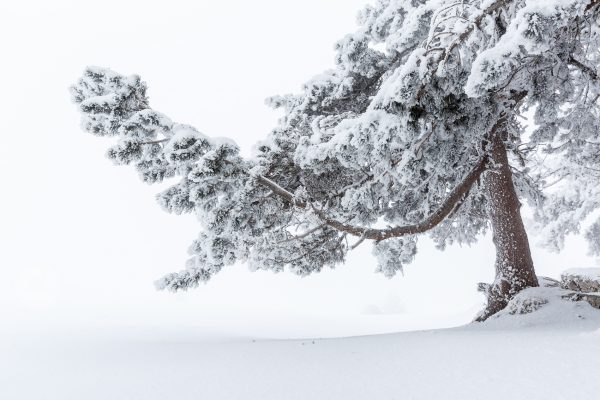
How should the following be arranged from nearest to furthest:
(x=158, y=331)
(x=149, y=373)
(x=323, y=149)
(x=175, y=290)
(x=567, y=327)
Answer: (x=149, y=373)
(x=567, y=327)
(x=323, y=149)
(x=175, y=290)
(x=158, y=331)

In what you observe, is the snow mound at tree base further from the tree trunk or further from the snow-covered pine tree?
the snow-covered pine tree

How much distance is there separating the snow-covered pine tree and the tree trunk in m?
0.03

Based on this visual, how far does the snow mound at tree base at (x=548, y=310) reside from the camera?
19.1 ft

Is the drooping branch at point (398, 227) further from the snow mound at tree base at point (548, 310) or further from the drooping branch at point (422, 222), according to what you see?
the snow mound at tree base at point (548, 310)

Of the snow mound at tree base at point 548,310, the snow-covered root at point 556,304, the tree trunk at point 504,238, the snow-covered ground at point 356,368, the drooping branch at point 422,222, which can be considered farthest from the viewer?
the tree trunk at point 504,238

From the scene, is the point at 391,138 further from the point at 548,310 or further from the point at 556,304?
the point at 556,304

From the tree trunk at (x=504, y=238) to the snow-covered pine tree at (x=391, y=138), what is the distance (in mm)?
25

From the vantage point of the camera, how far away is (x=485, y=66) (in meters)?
4.12

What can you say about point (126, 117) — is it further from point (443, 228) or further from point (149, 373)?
point (443, 228)

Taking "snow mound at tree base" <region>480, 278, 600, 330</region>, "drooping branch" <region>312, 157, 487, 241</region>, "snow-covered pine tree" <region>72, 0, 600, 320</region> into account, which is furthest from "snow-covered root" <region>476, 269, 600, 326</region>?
"drooping branch" <region>312, 157, 487, 241</region>

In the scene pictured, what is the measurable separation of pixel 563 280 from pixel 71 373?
8.15 meters

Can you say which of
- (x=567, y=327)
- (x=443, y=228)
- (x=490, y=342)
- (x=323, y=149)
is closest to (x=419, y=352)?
(x=490, y=342)

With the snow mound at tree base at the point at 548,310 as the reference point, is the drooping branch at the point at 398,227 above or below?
above

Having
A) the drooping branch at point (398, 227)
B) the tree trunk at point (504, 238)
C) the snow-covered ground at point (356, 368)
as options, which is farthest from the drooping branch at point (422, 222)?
the snow-covered ground at point (356, 368)
